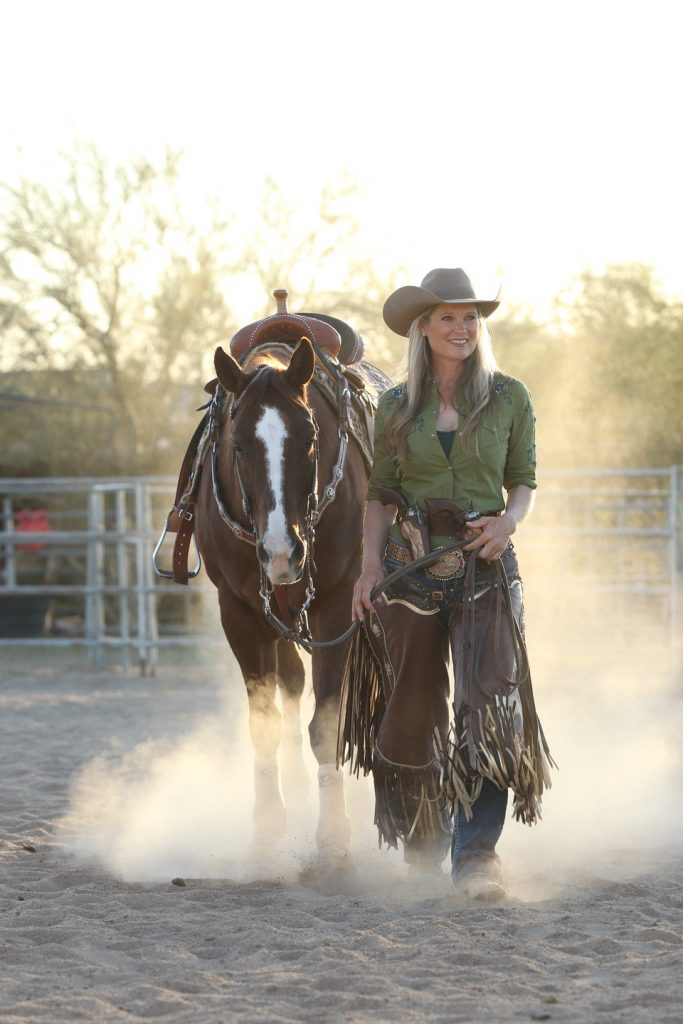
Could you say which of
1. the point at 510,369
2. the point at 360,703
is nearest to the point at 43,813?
the point at 360,703

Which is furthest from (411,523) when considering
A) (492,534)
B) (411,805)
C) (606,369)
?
(606,369)

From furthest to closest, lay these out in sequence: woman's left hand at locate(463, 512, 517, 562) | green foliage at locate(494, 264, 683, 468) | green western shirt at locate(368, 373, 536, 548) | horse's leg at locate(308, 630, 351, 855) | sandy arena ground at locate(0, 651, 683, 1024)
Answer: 1. green foliage at locate(494, 264, 683, 468)
2. horse's leg at locate(308, 630, 351, 855)
3. green western shirt at locate(368, 373, 536, 548)
4. woman's left hand at locate(463, 512, 517, 562)
5. sandy arena ground at locate(0, 651, 683, 1024)

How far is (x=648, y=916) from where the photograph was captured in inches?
137

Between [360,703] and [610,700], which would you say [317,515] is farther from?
[610,700]

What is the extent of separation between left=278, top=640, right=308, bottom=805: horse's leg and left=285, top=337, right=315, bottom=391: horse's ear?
1.54 metres

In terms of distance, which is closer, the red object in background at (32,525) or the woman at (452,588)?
the woman at (452,588)

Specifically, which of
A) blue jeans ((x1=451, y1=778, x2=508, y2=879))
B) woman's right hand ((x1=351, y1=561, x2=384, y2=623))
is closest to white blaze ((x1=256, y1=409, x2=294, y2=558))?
woman's right hand ((x1=351, y1=561, x2=384, y2=623))

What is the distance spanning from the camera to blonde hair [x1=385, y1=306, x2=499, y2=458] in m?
3.80

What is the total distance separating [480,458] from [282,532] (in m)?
0.59

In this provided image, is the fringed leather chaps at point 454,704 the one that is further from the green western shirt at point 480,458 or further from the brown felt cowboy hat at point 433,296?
the brown felt cowboy hat at point 433,296

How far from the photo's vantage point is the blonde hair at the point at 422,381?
12.5ft

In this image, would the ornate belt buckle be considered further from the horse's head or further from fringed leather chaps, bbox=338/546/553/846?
the horse's head

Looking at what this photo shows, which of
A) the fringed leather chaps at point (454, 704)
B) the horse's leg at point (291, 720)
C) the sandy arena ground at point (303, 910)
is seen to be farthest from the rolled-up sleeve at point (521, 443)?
the horse's leg at point (291, 720)

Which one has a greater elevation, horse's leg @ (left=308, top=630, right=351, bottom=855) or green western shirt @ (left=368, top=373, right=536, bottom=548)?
green western shirt @ (left=368, top=373, right=536, bottom=548)
